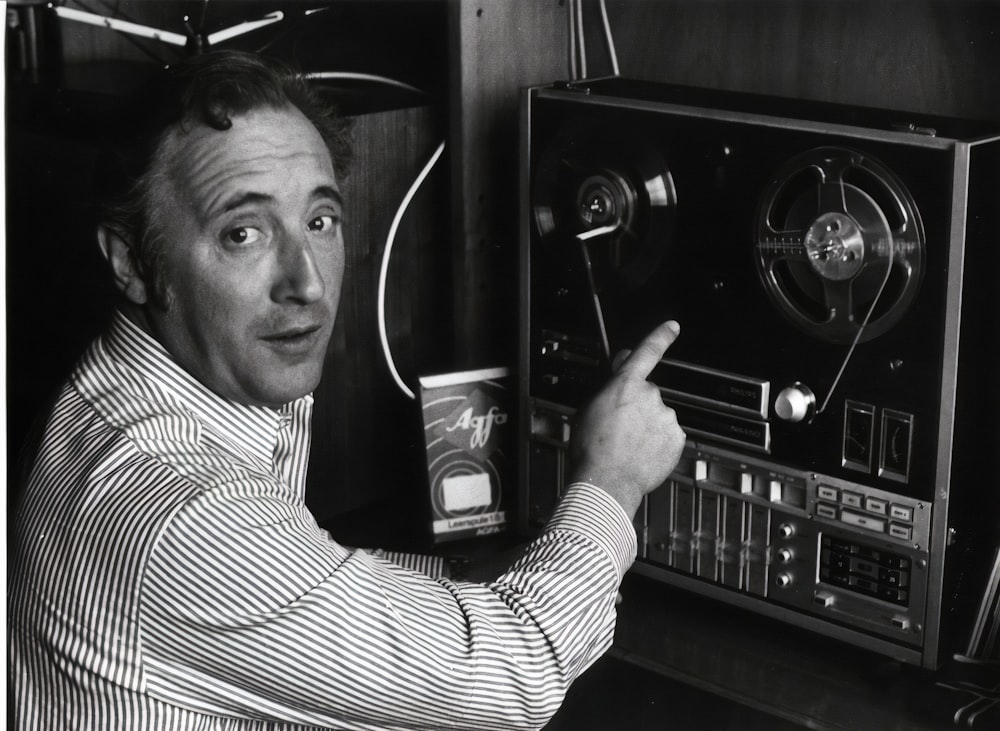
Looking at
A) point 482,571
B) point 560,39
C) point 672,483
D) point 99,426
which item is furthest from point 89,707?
point 560,39

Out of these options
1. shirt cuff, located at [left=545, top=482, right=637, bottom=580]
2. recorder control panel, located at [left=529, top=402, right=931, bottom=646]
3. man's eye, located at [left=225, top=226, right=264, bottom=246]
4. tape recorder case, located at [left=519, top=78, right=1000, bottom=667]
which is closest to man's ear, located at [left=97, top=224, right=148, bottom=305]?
man's eye, located at [left=225, top=226, right=264, bottom=246]

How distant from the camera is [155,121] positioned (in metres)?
1.16

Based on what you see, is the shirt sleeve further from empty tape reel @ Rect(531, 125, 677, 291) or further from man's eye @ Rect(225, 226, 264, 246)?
empty tape reel @ Rect(531, 125, 677, 291)

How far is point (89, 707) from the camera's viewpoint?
1.06 meters

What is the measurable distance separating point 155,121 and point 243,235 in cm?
14

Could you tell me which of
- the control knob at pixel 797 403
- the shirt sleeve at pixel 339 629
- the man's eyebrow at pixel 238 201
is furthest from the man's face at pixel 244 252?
the control knob at pixel 797 403

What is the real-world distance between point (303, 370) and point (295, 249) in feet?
0.41

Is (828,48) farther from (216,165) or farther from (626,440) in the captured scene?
(216,165)

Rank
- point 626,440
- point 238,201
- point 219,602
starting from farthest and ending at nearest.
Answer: point 626,440
point 238,201
point 219,602

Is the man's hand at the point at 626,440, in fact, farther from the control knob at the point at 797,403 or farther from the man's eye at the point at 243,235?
the man's eye at the point at 243,235

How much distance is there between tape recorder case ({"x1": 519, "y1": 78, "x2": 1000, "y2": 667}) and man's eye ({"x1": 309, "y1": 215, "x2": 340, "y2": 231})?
1.30 ft

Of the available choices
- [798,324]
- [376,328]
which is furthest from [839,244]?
[376,328]

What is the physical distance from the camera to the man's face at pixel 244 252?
3.74ft

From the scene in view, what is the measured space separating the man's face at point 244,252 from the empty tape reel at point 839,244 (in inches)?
19.6
